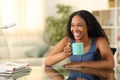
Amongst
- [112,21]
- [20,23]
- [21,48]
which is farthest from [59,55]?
[20,23]

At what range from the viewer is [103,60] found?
2.04 m

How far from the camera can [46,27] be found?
17.0 ft

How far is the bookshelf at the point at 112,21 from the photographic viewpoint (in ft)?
13.6

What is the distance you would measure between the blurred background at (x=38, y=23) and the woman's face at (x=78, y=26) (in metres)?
2.13

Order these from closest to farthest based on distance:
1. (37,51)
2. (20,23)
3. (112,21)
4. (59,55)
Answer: (59,55) < (112,21) < (37,51) < (20,23)

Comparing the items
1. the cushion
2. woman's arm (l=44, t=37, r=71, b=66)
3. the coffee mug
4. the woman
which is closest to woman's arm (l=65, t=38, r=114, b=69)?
the woman

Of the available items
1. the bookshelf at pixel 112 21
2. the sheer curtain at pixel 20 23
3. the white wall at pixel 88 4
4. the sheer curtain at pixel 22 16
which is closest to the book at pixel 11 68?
the bookshelf at pixel 112 21

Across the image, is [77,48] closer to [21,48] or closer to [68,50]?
[68,50]

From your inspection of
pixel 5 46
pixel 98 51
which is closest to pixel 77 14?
pixel 98 51

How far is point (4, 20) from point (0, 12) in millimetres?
160

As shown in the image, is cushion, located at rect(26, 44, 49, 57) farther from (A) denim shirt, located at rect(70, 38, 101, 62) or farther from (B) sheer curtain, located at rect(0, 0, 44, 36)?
(A) denim shirt, located at rect(70, 38, 101, 62)

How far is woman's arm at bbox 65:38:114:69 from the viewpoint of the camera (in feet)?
6.58

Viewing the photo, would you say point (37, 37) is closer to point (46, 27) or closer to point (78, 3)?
point (46, 27)

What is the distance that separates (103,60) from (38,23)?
10.5ft
